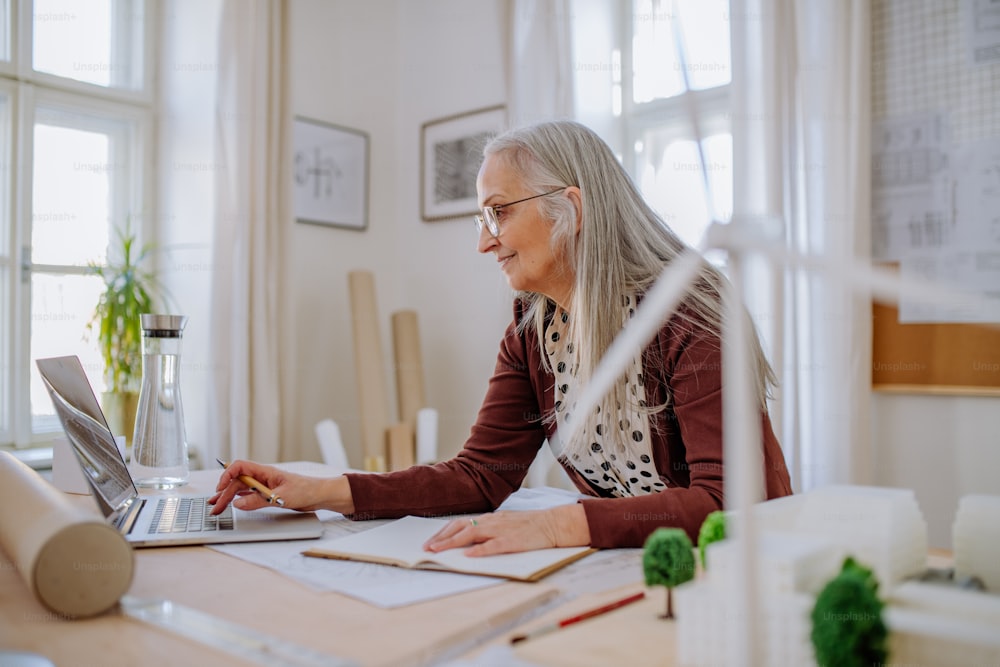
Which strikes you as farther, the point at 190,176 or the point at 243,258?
the point at 190,176

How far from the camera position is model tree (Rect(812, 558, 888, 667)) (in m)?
0.53

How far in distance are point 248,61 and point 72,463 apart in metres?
2.03

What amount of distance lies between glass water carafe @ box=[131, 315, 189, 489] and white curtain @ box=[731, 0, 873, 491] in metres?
1.49

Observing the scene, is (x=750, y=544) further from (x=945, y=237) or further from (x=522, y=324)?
(x=945, y=237)

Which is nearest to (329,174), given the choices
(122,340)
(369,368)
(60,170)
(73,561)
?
(369,368)

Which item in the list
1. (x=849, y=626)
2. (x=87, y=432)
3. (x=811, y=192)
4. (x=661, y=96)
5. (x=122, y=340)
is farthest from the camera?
(x=661, y=96)

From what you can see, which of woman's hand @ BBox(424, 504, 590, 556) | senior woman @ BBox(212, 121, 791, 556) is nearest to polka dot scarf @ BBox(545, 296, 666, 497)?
senior woman @ BBox(212, 121, 791, 556)

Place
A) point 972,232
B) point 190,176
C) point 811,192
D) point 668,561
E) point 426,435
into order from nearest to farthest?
point 668,561
point 972,232
point 811,192
point 190,176
point 426,435

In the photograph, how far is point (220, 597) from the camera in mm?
846

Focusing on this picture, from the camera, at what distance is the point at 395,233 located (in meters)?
3.90

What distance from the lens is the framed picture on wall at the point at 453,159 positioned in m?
3.48

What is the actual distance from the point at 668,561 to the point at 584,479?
3.11ft

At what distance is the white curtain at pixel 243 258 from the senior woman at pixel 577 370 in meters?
1.64

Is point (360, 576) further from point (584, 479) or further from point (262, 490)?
point (584, 479)
